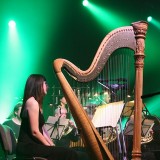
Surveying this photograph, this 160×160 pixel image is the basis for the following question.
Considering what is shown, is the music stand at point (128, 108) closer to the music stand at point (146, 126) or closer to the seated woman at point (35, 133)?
the music stand at point (146, 126)

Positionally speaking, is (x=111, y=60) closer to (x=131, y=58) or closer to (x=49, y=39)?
(x=131, y=58)

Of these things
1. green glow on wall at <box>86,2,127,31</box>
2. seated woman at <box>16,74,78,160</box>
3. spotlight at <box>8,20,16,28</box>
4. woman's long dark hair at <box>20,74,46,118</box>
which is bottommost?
seated woman at <box>16,74,78,160</box>

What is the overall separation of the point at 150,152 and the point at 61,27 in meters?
7.47

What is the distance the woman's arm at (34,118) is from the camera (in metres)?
4.07

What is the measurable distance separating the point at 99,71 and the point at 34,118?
834mm

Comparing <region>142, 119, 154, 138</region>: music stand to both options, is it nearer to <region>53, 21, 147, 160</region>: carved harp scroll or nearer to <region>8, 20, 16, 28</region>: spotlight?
<region>53, 21, 147, 160</region>: carved harp scroll

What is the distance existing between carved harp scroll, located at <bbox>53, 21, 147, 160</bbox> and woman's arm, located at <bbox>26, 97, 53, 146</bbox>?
39 centimetres

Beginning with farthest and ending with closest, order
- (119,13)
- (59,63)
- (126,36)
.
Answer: (119,13)
(59,63)
(126,36)

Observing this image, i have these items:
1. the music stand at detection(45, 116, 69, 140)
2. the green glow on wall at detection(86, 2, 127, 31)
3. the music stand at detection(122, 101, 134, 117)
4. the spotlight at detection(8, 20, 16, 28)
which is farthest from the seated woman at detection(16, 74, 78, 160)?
the green glow on wall at detection(86, 2, 127, 31)

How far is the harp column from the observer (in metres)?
3.47

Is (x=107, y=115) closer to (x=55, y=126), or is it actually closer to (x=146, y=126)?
(x=146, y=126)

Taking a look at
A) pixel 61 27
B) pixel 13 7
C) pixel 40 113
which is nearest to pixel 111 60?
pixel 40 113

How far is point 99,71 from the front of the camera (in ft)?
12.8

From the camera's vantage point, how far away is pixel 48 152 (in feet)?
12.9
